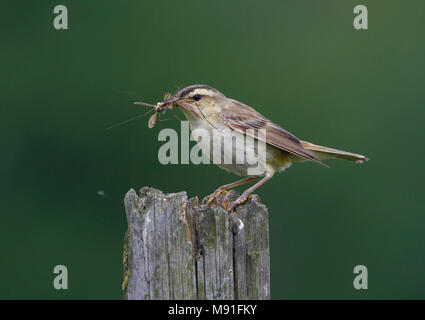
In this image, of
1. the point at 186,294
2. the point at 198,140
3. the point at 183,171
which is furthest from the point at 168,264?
the point at 183,171

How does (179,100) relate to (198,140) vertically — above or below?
above

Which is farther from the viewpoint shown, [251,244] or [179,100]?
[179,100]

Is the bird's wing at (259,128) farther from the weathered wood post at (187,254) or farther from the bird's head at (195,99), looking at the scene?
the weathered wood post at (187,254)

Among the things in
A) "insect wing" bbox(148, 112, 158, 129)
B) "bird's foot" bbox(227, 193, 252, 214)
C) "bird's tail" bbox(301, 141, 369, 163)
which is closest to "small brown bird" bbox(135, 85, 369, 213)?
"insect wing" bbox(148, 112, 158, 129)

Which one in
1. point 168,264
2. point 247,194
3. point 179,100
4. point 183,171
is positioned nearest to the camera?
point 168,264

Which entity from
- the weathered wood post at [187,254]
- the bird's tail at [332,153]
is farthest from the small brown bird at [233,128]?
the weathered wood post at [187,254]

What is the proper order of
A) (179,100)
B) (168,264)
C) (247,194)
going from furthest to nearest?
(179,100) < (247,194) < (168,264)
